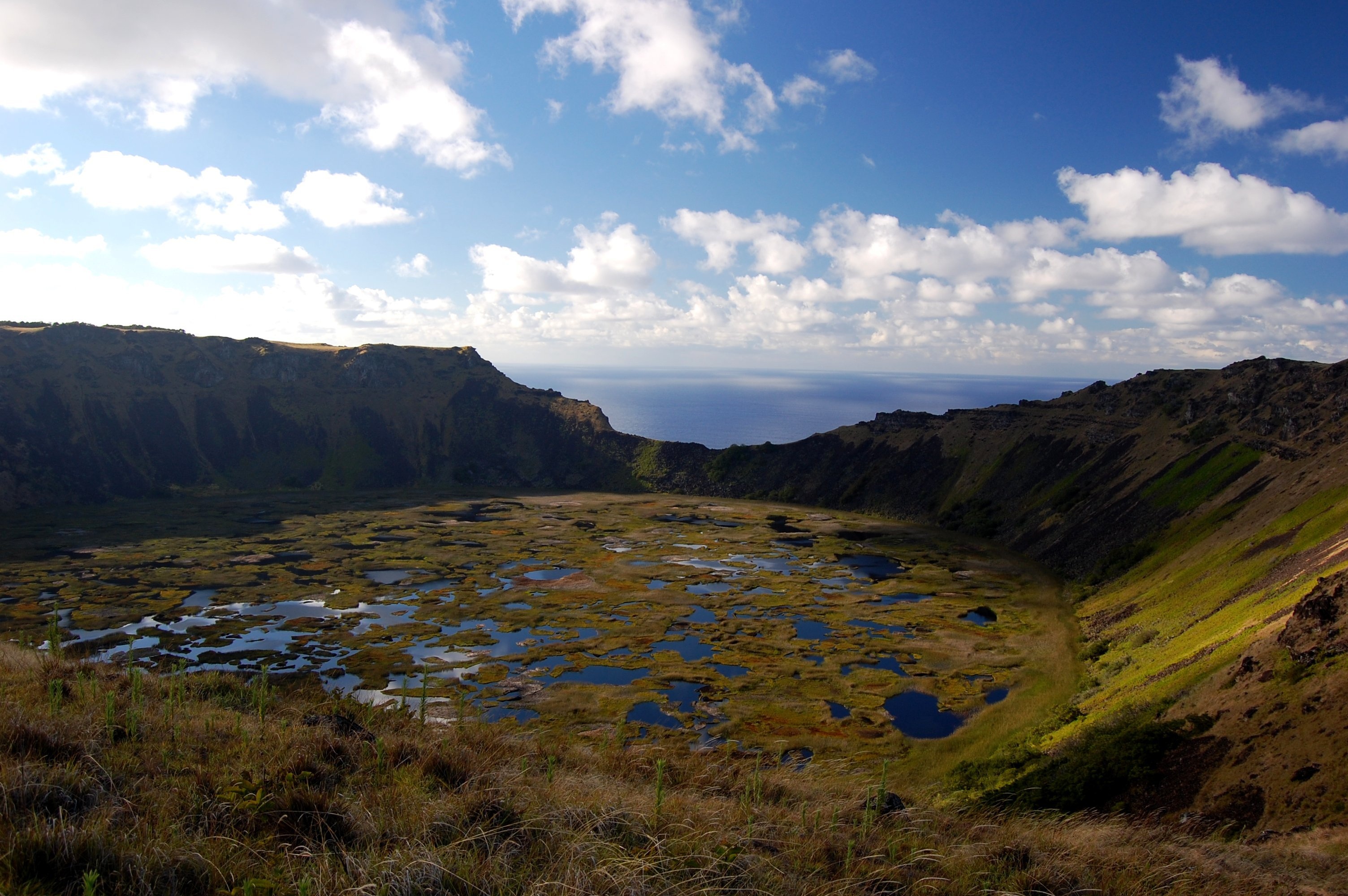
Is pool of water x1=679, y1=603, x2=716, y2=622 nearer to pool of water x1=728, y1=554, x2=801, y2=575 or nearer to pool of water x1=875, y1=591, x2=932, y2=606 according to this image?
pool of water x1=728, y1=554, x2=801, y2=575

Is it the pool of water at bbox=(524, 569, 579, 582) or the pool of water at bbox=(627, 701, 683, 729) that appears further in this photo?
the pool of water at bbox=(524, 569, 579, 582)

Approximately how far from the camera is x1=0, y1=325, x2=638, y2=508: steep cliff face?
5876 inches

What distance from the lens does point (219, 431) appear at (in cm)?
17400

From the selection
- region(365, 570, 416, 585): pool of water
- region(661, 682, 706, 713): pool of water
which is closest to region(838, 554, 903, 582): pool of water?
region(661, 682, 706, 713): pool of water

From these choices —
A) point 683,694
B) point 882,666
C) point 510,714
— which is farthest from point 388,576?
point 882,666

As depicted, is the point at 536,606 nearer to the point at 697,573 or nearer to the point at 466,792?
the point at 697,573

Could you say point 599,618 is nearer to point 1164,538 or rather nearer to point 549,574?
point 549,574

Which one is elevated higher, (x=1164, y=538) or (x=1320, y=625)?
(x=1320, y=625)

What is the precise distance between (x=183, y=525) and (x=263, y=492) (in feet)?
134

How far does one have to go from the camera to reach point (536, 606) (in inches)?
3211

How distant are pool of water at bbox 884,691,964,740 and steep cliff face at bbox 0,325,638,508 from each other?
123 metres

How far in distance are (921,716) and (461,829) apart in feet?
162

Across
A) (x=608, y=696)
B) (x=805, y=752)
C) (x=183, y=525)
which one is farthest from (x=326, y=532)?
(x=805, y=752)

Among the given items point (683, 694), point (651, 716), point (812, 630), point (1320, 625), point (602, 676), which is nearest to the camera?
point (1320, 625)
